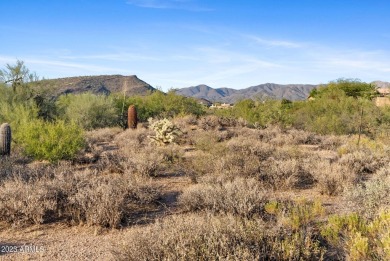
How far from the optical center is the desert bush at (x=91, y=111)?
22.6 meters

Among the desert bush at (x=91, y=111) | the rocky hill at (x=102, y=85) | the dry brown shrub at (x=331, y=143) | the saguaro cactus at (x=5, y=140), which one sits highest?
the rocky hill at (x=102, y=85)

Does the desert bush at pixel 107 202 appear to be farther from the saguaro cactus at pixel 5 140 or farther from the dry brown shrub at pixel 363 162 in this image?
the saguaro cactus at pixel 5 140

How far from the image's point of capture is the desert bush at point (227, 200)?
5.94m

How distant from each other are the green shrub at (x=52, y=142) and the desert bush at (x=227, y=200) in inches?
216

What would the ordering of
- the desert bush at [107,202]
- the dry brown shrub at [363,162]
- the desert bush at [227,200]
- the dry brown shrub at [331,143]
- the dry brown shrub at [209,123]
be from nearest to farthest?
the desert bush at [107,202], the desert bush at [227,200], the dry brown shrub at [363,162], the dry brown shrub at [331,143], the dry brown shrub at [209,123]

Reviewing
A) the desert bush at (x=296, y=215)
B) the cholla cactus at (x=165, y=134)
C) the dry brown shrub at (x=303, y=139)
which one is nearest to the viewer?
the desert bush at (x=296, y=215)

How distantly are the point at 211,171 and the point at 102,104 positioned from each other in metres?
16.3

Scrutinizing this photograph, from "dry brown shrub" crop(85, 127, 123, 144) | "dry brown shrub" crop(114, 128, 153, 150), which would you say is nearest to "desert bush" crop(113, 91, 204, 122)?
"dry brown shrub" crop(85, 127, 123, 144)

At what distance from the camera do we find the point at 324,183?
25.9 ft

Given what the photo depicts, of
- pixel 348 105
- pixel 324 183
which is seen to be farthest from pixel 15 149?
pixel 348 105

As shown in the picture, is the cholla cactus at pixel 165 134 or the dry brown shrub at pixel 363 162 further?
the cholla cactus at pixel 165 134

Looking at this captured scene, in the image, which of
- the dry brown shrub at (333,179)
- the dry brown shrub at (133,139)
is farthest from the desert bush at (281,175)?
the dry brown shrub at (133,139)

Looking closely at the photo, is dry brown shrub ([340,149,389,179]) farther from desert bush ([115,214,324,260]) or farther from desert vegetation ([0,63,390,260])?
desert bush ([115,214,324,260])

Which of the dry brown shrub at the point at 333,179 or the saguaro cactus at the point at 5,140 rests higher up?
the saguaro cactus at the point at 5,140
